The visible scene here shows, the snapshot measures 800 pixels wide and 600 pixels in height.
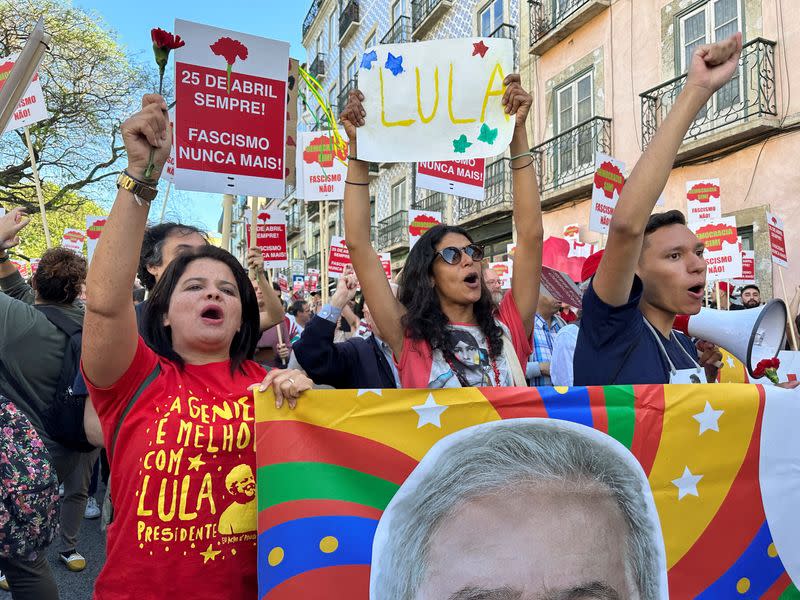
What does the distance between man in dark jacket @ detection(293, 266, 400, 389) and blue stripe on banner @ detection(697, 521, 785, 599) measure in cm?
133

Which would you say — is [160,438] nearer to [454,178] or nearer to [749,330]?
[749,330]

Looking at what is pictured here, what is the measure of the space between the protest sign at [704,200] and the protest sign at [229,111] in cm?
647

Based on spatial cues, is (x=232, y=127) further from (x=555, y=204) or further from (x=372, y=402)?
(x=555, y=204)

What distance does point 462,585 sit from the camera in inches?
31.4

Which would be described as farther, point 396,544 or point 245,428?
point 245,428

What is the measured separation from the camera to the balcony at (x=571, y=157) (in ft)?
42.1

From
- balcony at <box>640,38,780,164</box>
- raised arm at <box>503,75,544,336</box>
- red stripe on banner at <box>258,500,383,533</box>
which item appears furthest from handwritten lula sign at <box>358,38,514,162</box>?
balcony at <box>640,38,780,164</box>

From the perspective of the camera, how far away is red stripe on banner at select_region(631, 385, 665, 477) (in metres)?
1.67

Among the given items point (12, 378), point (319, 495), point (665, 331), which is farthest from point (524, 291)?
point (12, 378)

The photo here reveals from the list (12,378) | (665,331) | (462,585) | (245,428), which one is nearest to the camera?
(462,585)

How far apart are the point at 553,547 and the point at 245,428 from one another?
1.07 meters

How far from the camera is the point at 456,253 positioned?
100 inches

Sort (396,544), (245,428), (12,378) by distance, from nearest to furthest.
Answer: (396,544) < (245,428) < (12,378)

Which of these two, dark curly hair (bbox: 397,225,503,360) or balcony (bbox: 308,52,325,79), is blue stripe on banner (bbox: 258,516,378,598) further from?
balcony (bbox: 308,52,325,79)
